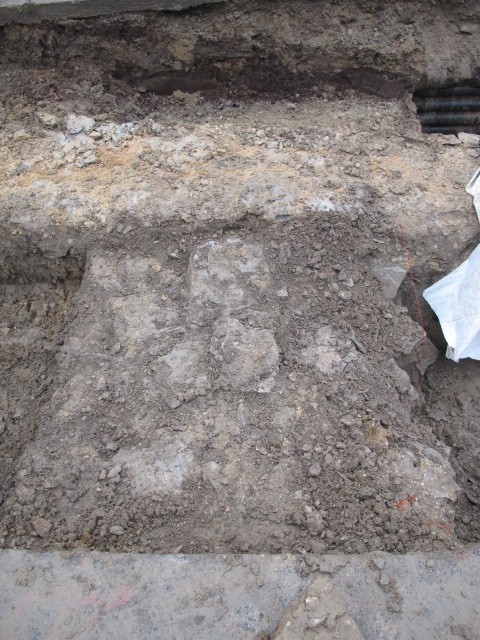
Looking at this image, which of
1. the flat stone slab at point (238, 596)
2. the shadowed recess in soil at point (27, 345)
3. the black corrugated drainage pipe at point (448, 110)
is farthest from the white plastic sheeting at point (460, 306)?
the shadowed recess in soil at point (27, 345)

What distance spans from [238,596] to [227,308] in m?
1.21

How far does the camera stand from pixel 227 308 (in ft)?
8.20

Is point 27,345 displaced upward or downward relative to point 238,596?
downward

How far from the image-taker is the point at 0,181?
2857 millimetres

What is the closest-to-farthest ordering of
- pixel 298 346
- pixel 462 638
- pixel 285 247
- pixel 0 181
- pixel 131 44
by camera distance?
pixel 462 638, pixel 298 346, pixel 285 247, pixel 0 181, pixel 131 44

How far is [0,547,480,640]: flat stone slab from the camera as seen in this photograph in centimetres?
175

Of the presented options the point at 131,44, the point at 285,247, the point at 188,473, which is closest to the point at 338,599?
the point at 188,473

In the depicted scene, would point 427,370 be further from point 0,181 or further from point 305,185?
point 0,181

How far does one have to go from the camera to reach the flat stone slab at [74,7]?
2.89m

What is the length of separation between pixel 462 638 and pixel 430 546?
1.04 ft

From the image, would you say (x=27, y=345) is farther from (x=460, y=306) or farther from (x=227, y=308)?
(x=460, y=306)

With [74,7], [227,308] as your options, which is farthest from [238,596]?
[74,7]

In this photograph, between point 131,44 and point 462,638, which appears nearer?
point 462,638

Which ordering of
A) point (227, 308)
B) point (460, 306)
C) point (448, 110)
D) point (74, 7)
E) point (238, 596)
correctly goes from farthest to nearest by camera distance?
point (448, 110) < point (74, 7) < point (460, 306) < point (227, 308) < point (238, 596)
